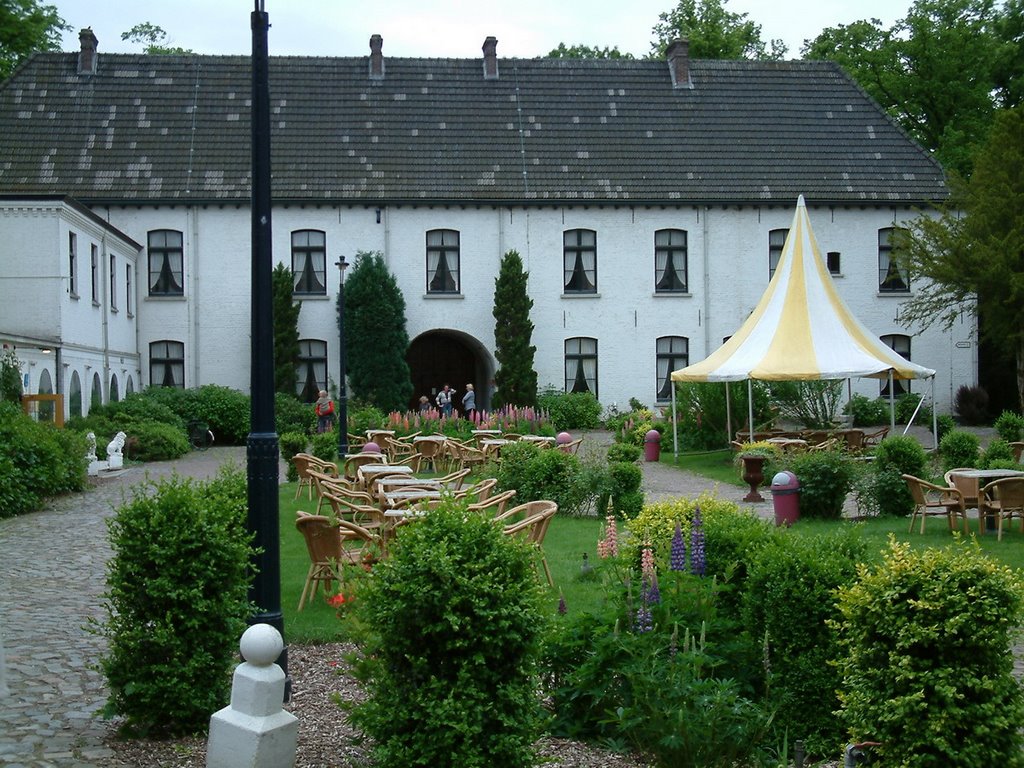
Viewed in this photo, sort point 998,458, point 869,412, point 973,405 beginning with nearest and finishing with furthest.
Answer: point 998,458, point 869,412, point 973,405

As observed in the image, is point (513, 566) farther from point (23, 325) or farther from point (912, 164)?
point (912, 164)

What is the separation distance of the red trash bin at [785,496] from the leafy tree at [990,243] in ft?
54.4

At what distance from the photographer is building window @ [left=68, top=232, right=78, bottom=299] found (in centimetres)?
2598

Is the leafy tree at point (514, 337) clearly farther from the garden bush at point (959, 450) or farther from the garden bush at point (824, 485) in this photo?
the garden bush at point (824, 485)

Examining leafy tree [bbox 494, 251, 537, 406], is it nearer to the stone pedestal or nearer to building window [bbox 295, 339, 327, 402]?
building window [bbox 295, 339, 327, 402]

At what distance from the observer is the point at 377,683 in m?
5.05

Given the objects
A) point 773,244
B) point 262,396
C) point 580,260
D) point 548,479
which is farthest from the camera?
point 773,244

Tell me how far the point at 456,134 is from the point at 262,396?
28.6 meters

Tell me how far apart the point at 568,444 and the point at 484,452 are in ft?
4.91

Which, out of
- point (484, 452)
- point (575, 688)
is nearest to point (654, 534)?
point (575, 688)

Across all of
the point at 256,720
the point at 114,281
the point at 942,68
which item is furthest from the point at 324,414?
the point at 942,68

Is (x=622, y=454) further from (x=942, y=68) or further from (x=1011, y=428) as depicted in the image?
(x=942, y=68)

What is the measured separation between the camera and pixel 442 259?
3347cm

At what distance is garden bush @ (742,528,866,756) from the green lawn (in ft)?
1.87
